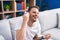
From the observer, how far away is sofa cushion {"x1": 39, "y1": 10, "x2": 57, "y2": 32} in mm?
2627

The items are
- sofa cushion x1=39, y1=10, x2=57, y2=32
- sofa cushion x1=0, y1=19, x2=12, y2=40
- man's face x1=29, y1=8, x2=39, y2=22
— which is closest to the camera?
man's face x1=29, y1=8, x2=39, y2=22

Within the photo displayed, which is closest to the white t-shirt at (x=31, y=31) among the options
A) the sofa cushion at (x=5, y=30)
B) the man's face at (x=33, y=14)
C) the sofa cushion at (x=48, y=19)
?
the man's face at (x=33, y=14)

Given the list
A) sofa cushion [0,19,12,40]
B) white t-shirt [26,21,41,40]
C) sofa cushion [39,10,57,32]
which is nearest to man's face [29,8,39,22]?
white t-shirt [26,21,41,40]

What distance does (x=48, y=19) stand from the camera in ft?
9.07

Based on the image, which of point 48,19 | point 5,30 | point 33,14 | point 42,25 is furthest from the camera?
point 48,19

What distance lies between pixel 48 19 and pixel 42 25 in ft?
0.90

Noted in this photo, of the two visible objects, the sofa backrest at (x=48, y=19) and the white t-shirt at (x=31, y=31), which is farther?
the sofa backrest at (x=48, y=19)

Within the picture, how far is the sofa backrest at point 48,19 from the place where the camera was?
263cm

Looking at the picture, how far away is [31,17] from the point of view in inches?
64.6

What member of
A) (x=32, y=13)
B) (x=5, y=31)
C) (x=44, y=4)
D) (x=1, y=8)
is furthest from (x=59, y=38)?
(x=44, y=4)

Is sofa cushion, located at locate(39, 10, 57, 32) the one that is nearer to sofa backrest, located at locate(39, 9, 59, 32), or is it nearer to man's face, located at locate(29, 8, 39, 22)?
sofa backrest, located at locate(39, 9, 59, 32)

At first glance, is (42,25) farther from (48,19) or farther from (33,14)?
(33,14)

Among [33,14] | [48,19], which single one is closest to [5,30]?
[33,14]

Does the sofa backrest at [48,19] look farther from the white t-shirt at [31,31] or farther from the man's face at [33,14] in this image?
the man's face at [33,14]
